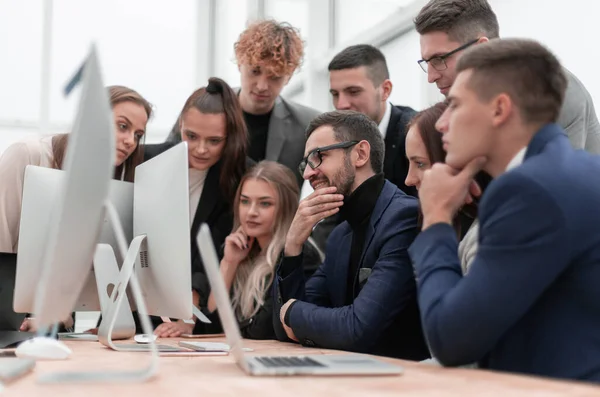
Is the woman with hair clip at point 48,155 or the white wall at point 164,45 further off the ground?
the white wall at point 164,45

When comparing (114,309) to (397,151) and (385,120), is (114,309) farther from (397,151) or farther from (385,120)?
(385,120)

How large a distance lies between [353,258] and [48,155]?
4.05ft

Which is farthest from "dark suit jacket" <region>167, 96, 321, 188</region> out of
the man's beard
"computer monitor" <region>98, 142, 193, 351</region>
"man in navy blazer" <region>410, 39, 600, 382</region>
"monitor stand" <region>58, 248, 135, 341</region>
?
"man in navy blazer" <region>410, 39, 600, 382</region>

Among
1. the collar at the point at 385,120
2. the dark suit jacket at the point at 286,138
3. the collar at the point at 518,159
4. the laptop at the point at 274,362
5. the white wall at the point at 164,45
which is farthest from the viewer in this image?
the white wall at the point at 164,45

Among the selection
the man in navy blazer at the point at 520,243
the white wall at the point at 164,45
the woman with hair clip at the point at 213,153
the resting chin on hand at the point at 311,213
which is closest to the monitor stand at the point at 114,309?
the resting chin on hand at the point at 311,213

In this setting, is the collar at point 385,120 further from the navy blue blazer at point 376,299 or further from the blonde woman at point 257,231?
the navy blue blazer at point 376,299

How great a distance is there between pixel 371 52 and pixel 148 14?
14.5 feet

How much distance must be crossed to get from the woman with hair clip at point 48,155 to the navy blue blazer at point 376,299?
2.90ft

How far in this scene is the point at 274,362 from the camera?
1274mm

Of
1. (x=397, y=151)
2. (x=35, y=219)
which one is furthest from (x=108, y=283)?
(x=397, y=151)

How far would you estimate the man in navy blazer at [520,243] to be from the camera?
123 centimetres

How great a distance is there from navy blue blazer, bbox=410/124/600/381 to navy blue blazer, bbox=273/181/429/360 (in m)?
0.66

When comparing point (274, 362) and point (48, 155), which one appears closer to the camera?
point (274, 362)

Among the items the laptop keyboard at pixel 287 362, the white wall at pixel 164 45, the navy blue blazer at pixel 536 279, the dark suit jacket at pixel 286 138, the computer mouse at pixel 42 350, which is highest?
the white wall at pixel 164 45
